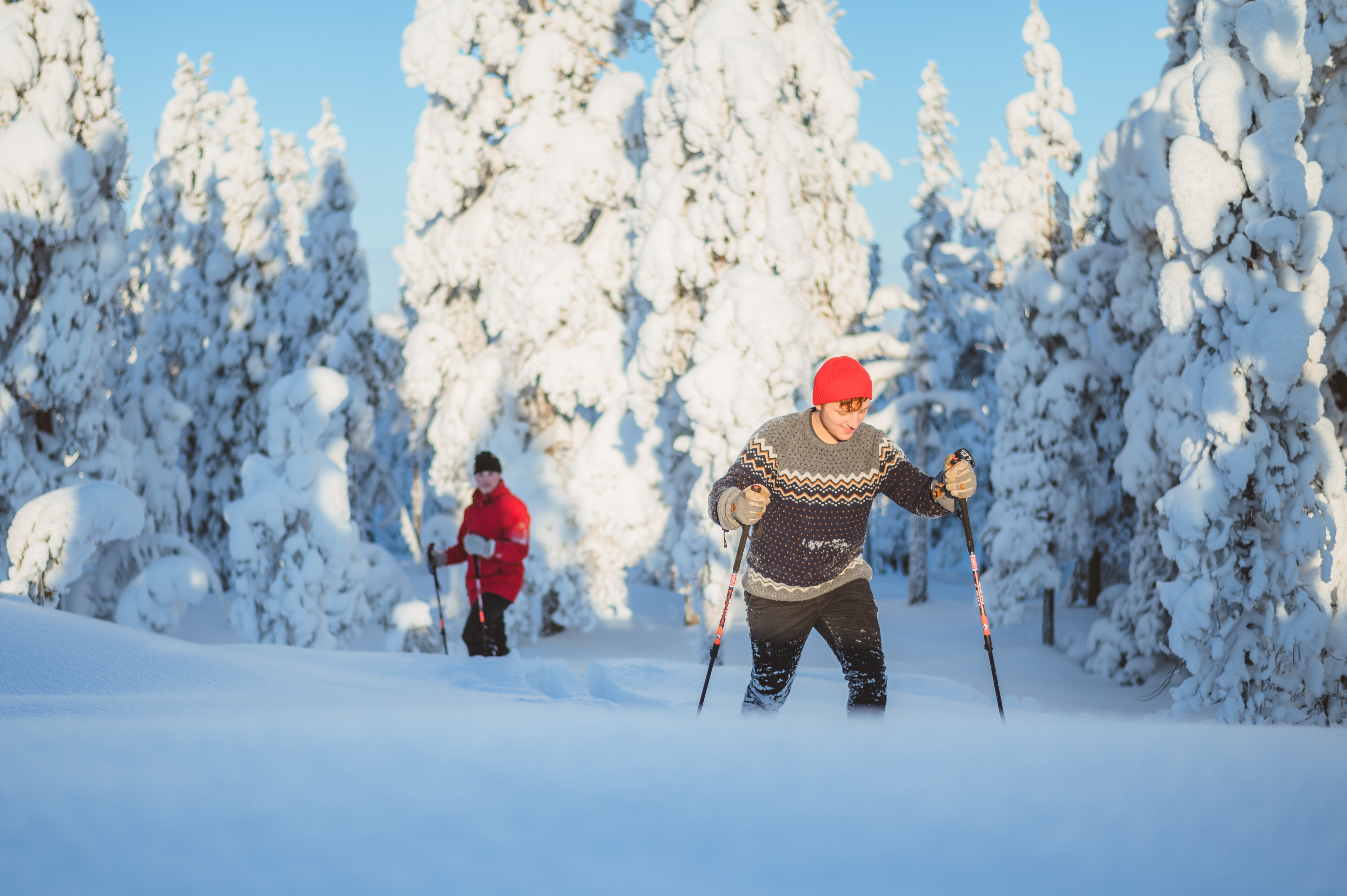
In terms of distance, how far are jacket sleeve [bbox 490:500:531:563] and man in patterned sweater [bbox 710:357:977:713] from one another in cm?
379

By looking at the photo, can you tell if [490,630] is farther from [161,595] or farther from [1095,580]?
[1095,580]

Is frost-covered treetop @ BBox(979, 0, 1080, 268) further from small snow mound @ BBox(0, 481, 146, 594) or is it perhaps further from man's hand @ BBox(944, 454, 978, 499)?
small snow mound @ BBox(0, 481, 146, 594)

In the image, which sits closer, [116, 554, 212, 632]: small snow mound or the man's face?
the man's face

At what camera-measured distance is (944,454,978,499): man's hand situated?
4020mm

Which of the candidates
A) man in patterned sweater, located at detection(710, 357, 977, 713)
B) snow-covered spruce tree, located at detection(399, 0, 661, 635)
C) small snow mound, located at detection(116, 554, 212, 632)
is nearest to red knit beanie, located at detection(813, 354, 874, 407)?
man in patterned sweater, located at detection(710, 357, 977, 713)

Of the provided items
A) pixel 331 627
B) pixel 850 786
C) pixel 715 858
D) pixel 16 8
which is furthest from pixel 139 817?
pixel 16 8

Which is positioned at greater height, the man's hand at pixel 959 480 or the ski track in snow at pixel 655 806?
the man's hand at pixel 959 480

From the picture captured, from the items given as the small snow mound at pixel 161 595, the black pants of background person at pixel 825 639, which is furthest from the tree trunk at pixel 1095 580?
the small snow mound at pixel 161 595

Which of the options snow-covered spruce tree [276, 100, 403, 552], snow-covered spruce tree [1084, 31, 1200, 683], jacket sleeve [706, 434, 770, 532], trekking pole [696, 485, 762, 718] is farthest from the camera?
snow-covered spruce tree [276, 100, 403, 552]

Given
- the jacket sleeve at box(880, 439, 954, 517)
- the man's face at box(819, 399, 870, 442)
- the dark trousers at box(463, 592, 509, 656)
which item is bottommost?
the dark trousers at box(463, 592, 509, 656)

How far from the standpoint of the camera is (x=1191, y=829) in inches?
55.3

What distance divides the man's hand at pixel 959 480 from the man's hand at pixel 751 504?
84 cm

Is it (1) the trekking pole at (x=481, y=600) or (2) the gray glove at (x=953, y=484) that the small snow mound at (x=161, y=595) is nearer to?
(1) the trekking pole at (x=481, y=600)

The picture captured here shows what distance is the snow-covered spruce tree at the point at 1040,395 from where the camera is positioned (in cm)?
1482
